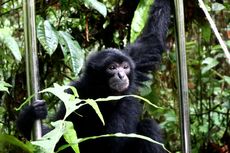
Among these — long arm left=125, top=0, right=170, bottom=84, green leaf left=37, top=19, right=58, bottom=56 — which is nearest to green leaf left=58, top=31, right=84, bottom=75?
green leaf left=37, top=19, right=58, bottom=56

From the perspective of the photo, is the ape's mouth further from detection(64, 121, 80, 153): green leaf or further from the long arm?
detection(64, 121, 80, 153): green leaf

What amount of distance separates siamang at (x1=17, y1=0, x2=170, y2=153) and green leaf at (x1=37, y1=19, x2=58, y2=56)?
0.74 meters

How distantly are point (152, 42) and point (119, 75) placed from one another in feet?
1.40

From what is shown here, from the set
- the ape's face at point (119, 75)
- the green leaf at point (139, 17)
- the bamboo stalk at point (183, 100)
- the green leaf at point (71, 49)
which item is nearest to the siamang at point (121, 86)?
the ape's face at point (119, 75)

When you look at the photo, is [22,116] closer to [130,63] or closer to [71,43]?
[71,43]

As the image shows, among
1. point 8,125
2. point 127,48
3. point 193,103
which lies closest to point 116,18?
point 127,48

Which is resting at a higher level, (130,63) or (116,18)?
(116,18)

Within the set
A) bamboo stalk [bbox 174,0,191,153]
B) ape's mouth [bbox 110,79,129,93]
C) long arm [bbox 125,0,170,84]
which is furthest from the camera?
ape's mouth [bbox 110,79,129,93]

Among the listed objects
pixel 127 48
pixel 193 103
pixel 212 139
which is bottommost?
pixel 212 139

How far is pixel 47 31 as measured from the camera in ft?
11.6

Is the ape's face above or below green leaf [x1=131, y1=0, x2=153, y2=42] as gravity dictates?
below

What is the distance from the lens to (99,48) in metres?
4.87

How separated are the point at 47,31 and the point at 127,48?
3.57 feet

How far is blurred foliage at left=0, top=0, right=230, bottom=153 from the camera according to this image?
3.65m
